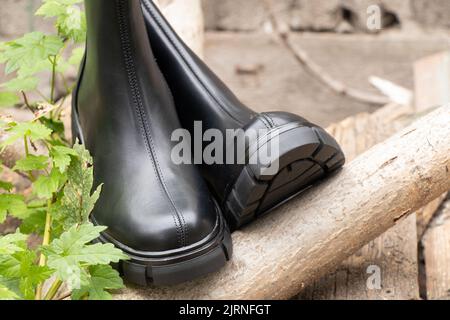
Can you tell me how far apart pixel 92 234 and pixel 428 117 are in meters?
0.65

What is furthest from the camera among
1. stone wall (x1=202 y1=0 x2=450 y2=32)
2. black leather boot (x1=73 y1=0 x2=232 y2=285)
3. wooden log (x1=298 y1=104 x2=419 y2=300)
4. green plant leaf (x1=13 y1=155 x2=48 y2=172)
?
stone wall (x1=202 y1=0 x2=450 y2=32)

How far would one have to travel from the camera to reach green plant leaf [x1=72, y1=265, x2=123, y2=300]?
105 cm

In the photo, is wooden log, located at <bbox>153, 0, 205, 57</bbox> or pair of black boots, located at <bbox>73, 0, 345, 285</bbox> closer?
pair of black boots, located at <bbox>73, 0, 345, 285</bbox>

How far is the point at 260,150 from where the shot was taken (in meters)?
1.12

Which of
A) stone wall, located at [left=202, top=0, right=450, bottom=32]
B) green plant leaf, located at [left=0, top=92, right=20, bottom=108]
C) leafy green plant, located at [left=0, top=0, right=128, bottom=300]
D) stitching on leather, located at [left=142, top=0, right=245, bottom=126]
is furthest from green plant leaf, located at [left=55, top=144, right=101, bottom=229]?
stone wall, located at [left=202, top=0, right=450, bottom=32]

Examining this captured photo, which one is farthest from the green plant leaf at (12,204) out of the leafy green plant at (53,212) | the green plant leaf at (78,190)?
the green plant leaf at (78,190)

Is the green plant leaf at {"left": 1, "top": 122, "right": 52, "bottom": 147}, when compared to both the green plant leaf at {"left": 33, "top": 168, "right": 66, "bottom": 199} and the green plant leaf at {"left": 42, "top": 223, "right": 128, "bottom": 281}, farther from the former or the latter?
the green plant leaf at {"left": 42, "top": 223, "right": 128, "bottom": 281}

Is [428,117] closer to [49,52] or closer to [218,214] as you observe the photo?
[218,214]

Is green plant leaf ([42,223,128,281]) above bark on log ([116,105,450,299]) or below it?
above

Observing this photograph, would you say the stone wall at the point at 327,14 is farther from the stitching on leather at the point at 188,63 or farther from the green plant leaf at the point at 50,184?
the green plant leaf at the point at 50,184

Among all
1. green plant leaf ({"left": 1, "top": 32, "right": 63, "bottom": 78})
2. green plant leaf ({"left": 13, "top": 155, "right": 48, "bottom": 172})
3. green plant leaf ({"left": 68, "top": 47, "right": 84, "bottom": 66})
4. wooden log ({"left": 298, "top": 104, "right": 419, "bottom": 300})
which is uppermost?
green plant leaf ({"left": 1, "top": 32, "right": 63, "bottom": 78})

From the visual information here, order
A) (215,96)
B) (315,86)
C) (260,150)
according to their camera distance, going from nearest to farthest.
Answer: (260,150) → (215,96) → (315,86)

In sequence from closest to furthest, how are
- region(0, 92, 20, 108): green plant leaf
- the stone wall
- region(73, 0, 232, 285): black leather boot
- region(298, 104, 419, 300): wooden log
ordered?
Result: region(73, 0, 232, 285): black leather boot, region(298, 104, 419, 300): wooden log, region(0, 92, 20, 108): green plant leaf, the stone wall
